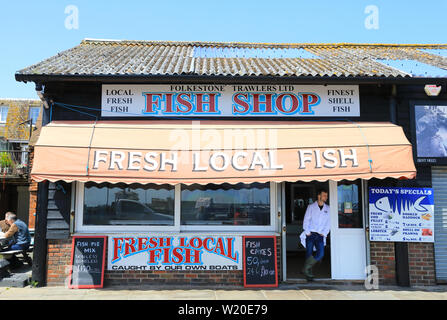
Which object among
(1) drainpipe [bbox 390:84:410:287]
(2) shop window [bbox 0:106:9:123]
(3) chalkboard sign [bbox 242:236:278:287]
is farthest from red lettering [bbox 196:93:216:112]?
(2) shop window [bbox 0:106:9:123]

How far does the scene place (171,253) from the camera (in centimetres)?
655

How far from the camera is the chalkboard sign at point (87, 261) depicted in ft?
20.9

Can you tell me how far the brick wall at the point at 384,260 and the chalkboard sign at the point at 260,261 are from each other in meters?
2.06

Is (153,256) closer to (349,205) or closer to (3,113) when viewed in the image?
(349,205)

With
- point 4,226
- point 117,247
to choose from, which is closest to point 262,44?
point 117,247

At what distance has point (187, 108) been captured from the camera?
22.5 feet

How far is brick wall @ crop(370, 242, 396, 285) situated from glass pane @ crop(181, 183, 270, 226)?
2.23 metres

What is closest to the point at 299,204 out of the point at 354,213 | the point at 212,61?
the point at 354,213

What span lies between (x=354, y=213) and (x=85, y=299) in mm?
5428

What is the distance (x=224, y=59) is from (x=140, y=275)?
551 centimetres

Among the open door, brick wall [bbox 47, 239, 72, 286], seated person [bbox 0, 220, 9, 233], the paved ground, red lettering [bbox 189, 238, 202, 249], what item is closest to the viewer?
the paved ground

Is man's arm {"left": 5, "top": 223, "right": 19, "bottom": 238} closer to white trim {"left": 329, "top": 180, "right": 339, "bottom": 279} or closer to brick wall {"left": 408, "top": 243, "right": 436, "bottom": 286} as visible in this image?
white trim {"left": 329, "top": 180, "right": 339, "bottom": 279}

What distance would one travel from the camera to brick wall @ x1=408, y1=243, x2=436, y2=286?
22.0ft

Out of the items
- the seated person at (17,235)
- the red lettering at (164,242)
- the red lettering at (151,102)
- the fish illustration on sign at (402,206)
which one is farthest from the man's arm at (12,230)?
the fish illustration on sign at (402,206)
